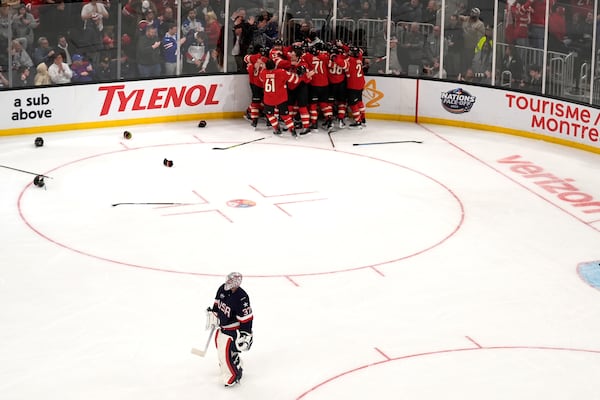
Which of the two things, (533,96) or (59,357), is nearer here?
(59,357)

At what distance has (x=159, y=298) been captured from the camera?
418 inches

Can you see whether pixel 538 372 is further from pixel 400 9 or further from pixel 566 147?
pixel 400 9

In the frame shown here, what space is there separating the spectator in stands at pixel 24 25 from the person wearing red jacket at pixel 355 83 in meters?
4.46

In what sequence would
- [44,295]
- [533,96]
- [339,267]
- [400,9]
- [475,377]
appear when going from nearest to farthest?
1. [475,377]
2. [44,295]
3. [339,267]
4. [533,96]
5. [400,9]

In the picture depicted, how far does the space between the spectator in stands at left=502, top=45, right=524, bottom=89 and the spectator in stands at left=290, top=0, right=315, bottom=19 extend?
3142 mm

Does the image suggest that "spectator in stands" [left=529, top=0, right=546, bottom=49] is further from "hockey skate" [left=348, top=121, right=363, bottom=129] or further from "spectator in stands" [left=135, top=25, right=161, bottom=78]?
"spectator in stands" [left=135, top=25, right=161, bottom=78]

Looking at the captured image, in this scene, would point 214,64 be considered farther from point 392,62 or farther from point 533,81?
point 533,81

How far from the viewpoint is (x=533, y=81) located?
1688 centimetres

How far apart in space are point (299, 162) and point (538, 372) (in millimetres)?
6825

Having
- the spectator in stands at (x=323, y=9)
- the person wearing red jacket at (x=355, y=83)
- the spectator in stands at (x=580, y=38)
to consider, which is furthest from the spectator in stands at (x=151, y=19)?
the spectator in stands at (x=580, y=38)

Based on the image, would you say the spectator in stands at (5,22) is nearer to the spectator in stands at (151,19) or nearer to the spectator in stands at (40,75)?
the spectator in stands at (40,75)

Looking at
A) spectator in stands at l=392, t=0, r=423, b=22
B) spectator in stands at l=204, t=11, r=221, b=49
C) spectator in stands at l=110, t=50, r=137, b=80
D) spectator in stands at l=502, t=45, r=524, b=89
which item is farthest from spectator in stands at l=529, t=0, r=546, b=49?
spectator in stands at l=110, t=50, r=137, b=80

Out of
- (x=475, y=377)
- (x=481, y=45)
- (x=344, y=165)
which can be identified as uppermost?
(x=481, y=45)

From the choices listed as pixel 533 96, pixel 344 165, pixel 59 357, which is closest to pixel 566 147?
pixel 533 96
